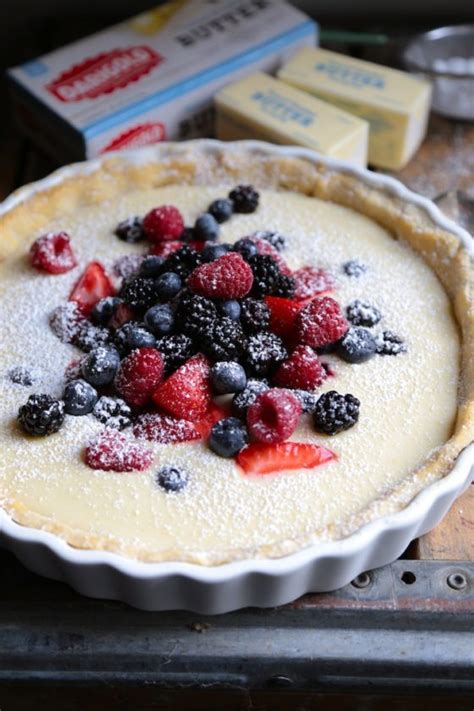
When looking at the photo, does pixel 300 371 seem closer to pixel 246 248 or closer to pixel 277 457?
pixel 277 457

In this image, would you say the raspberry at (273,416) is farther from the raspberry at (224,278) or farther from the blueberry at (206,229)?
the blueberry at (206,229)

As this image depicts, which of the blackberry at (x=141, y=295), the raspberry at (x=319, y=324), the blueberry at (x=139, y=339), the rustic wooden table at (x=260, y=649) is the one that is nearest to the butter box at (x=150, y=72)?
the blackberry at (x=141, y=295)

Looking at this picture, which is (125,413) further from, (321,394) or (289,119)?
(289,119)

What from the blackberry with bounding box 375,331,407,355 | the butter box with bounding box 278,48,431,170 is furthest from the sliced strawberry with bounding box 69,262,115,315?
the butter box with bounding box 278,48,431,170

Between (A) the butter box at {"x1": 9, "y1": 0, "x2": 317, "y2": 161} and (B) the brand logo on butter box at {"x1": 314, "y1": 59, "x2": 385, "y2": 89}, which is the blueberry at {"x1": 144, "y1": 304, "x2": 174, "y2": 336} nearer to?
(A) the butter box at {"x1": 9, "y1": 0, "x2": 317, "y2": 161}

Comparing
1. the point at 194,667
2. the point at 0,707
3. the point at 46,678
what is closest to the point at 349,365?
the point at 194,667

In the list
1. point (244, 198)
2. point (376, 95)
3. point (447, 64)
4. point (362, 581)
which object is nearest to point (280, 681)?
point (362, 581)
